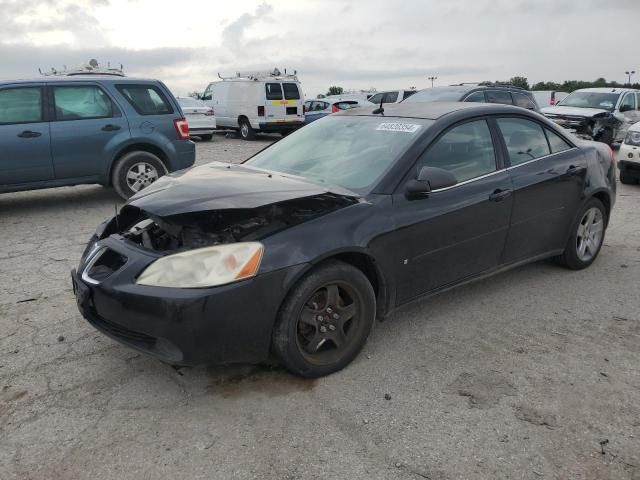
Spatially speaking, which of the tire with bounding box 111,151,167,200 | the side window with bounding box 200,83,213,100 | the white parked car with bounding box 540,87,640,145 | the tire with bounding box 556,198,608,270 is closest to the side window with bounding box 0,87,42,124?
the tire with bounding box 111,151,167,200

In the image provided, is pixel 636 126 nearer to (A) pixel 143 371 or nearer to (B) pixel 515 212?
(B) pixel 515 212

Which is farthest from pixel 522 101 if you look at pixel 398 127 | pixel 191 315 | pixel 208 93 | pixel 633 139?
pixel 208 93

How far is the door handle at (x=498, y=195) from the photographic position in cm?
404

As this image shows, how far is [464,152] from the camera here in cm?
402

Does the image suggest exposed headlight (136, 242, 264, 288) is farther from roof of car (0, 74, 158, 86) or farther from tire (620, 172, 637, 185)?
tire (620, 172, 637, 185)

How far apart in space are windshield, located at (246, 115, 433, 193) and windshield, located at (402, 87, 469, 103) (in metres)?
7.15

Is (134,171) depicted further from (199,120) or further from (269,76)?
(269,76)

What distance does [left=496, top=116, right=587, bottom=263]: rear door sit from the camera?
429 centimetres

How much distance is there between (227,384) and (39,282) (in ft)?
8.13

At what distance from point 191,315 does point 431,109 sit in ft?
8.10

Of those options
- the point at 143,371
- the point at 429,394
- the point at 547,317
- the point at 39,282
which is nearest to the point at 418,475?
the point at 429,394

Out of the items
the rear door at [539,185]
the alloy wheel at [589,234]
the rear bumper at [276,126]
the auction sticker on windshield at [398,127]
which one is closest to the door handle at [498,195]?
the rear door at [539,185]

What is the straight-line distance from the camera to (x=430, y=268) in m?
3.71

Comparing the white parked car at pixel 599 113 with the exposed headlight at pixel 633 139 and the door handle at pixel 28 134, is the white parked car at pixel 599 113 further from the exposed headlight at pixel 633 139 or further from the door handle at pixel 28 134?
the door handle at pixel 28 134
